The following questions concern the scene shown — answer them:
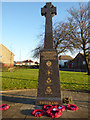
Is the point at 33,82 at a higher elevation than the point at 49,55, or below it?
below

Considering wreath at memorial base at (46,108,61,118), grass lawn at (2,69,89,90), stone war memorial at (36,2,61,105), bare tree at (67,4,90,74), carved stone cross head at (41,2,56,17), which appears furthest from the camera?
bare tree at (67,4,90,74)

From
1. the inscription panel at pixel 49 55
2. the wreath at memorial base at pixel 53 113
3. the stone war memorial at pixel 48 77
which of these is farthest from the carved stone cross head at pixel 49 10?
the wreath at memorial base at pixel 53 113

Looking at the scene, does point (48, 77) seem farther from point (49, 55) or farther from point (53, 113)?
point (53, 113)

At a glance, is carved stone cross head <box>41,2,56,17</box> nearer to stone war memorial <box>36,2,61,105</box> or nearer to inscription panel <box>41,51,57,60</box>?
stone war memorial <box>36,2,61,105</box>

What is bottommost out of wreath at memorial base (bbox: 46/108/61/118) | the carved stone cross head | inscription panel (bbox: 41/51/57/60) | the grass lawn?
wreath at memorial base (bbox: 46/108/61/118)

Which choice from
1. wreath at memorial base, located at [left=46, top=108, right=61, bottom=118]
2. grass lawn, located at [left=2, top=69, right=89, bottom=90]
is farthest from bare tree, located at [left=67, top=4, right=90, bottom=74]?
wreath at memorial base, located at [left=46, top=108, right=61, bottom=118]

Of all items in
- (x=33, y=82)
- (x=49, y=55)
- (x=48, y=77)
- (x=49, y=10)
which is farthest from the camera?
(x=33, y=82)

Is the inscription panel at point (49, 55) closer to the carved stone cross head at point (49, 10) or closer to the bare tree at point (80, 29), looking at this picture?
the carved stone cross head at point (49, 10)

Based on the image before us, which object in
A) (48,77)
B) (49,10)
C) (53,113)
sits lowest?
(53,113)

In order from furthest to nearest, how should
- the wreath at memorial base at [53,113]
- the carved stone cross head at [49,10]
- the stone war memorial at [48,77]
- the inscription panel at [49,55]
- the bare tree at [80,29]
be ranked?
1. the bare tree at [80,29]
2. the carved stone cross head at [49,10]
3. the inscription panel at [49,55]
4. the stone war memorial at [48,77]
5. the wreath at memorial base at [53,113]

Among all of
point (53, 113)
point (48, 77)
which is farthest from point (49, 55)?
point (53, 113)

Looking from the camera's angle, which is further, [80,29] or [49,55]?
[80,29]

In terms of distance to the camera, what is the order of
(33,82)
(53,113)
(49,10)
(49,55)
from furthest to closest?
(33,82) → (49,10) → (49,55) → (53,113)

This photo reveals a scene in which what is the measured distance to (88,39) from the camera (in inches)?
685
